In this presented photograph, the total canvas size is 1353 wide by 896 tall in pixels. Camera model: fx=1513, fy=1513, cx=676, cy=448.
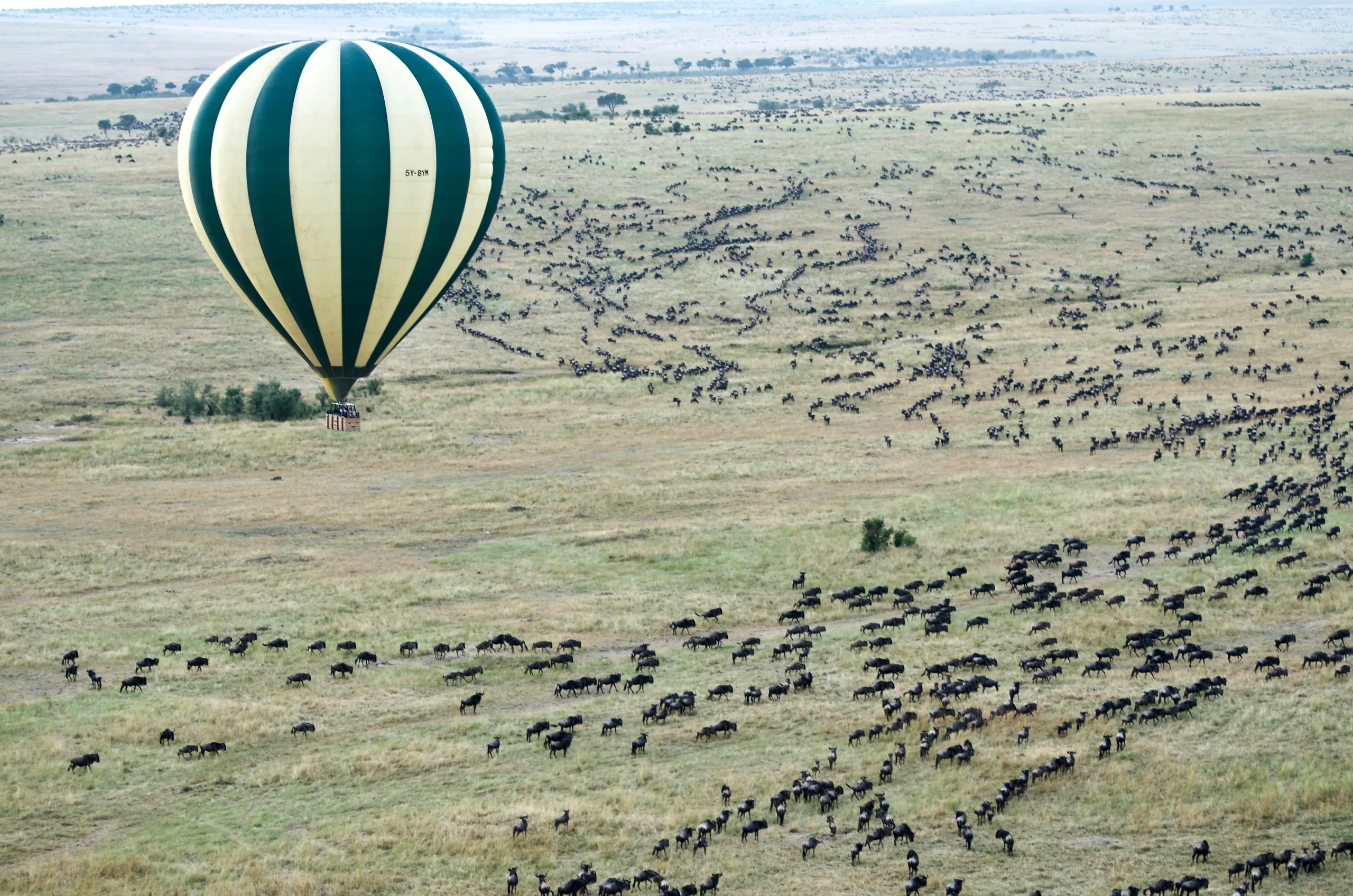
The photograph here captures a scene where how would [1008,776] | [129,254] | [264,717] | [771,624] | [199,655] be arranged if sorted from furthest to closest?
[129,254], [771,624], [199,655], [264,717], [1008,776]

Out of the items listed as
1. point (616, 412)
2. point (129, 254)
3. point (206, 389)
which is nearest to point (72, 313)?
point (129, 254)

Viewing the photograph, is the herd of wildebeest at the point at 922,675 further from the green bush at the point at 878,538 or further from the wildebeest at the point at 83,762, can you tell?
the green bush at the point at 878,538

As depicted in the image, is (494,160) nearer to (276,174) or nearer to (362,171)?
(362,171)

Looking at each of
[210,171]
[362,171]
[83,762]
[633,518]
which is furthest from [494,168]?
[83,762]

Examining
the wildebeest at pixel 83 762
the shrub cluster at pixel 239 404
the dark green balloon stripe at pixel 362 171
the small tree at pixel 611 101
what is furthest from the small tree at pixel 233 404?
the small tree at pixel 611 101

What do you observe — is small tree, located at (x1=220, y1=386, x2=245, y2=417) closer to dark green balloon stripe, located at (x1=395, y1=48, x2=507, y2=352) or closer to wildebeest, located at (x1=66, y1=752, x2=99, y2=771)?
dark green balloon stripe, located at (x1=395, y1=48, x2=507, y2=352)

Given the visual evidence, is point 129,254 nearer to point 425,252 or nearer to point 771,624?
point 425,252
